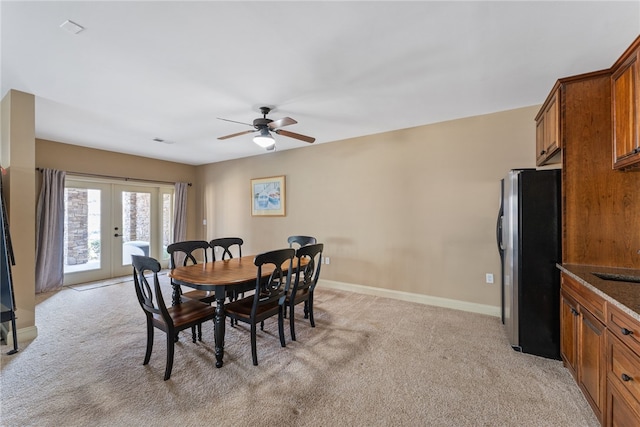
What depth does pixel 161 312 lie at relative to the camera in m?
2.03

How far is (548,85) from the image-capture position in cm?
261

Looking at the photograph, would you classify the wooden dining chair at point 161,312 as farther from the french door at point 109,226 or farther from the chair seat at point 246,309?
the french door at point 109,226

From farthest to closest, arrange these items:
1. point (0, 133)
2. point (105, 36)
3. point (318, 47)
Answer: point (0, 133), point (318, 47), point (105, 36)

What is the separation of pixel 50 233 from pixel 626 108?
23.3ft

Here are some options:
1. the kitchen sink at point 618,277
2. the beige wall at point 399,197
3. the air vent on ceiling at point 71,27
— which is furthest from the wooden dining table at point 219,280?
the kitchen sink at point 618,277

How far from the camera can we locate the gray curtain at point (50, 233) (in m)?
4.29

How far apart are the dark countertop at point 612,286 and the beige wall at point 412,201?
1245 mm

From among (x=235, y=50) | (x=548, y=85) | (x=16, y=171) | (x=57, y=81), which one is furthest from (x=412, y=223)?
(x=16, y=171)

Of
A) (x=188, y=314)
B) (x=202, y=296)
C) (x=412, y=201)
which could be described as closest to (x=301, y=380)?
(x=188, y=314)

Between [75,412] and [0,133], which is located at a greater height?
[0,133]

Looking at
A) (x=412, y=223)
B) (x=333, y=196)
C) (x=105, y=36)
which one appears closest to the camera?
(x=105, y=36)

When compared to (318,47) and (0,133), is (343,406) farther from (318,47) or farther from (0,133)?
(0,133)

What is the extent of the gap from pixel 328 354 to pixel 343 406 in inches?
25.5

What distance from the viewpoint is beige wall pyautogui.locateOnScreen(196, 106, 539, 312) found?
3.30 m
